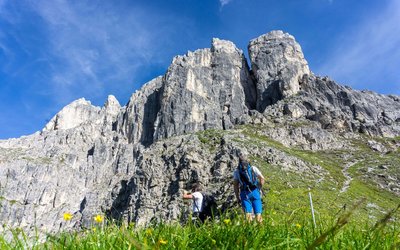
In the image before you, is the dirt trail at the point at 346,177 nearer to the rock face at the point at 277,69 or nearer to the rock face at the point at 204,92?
the rock face at the point at 204,92

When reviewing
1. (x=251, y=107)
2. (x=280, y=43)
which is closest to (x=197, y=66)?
(x=251, y=107)

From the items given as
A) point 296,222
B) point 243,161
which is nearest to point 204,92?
point 243,161

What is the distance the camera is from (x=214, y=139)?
383 ft

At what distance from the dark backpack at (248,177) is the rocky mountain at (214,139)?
70278 mm

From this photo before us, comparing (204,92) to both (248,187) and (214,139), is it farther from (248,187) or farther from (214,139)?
(248,187)

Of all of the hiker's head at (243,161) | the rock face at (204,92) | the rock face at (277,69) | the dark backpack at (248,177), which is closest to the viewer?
the dark backpack at (248,177)

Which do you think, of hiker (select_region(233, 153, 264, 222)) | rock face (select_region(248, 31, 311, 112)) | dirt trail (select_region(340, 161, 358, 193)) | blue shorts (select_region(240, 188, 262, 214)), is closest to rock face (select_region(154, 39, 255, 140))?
rock face (select_region(248, 31, 311, 112))

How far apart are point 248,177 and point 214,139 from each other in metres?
107

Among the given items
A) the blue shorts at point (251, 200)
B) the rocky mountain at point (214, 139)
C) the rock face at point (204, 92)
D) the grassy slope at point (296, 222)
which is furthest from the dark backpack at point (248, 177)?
the rock face at point (204, 92)

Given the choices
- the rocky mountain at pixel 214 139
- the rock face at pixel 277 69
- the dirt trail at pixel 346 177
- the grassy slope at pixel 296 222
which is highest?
the rock face at pixel 277 69

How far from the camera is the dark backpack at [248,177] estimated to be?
9.80 metres

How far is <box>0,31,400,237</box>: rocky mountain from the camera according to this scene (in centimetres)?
10288

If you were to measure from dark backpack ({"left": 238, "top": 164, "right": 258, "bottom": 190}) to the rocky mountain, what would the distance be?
70.3 metres

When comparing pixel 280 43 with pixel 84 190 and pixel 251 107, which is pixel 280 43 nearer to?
pixel 251 107
